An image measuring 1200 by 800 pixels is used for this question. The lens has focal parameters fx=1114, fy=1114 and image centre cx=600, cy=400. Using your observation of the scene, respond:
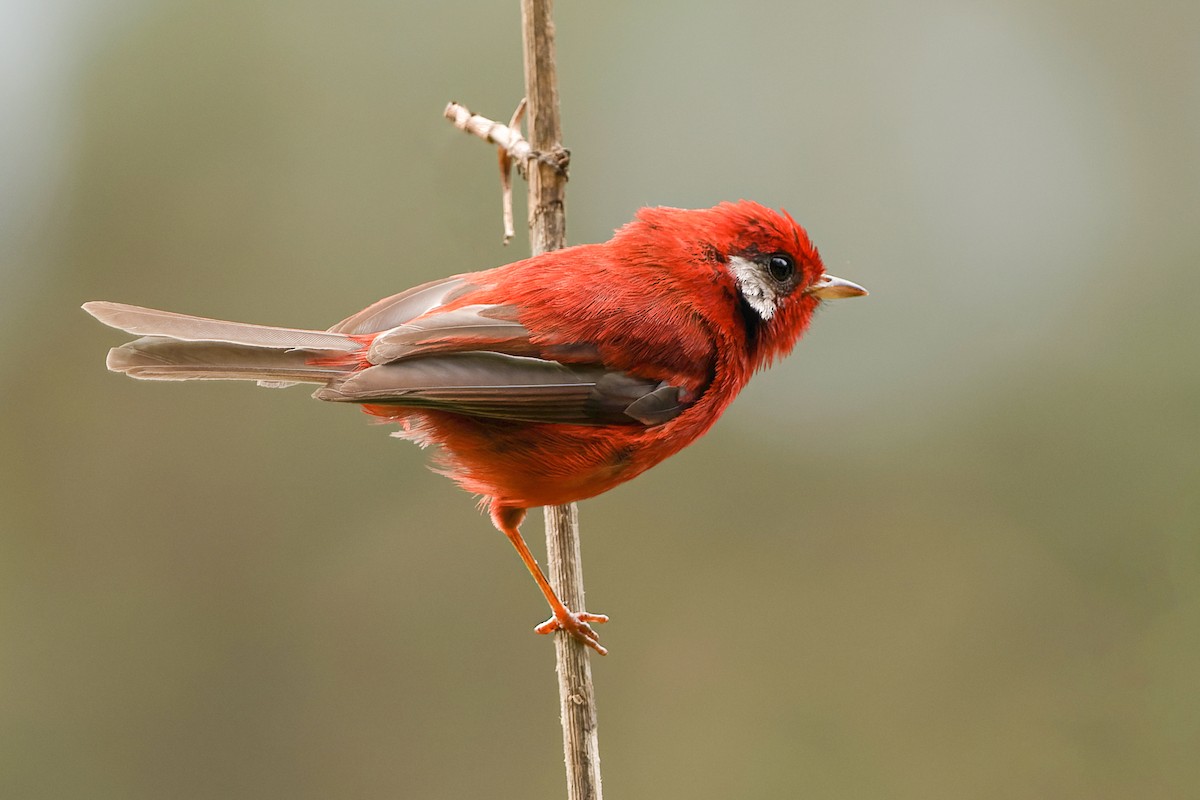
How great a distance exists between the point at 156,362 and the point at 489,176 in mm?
4340

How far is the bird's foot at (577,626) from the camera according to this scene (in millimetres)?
3773

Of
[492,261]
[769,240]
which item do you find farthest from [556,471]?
[492,261]

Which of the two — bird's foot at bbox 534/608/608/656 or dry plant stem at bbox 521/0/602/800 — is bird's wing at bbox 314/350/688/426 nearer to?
dry plant stem at bbox 521/0/602/800

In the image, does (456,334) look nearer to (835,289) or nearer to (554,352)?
(554,352)

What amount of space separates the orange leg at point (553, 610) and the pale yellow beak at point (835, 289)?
1.33m

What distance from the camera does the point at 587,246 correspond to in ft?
12.3

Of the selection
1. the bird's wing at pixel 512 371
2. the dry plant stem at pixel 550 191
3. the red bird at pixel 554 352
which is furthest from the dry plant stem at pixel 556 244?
the bird's wing at pixel 512 371

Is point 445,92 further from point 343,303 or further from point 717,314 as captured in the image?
point 717,314

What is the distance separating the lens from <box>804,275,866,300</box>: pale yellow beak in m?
4.01

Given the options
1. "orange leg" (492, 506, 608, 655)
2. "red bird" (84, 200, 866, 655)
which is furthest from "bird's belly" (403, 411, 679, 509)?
"orange leg" (492, 506, 608, 655)

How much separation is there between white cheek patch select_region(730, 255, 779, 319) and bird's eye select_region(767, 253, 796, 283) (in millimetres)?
35


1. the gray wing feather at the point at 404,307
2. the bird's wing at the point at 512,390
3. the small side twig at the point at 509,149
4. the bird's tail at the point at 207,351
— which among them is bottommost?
the bird's wing at the point at 512,390

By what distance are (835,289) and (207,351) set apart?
2156 mm

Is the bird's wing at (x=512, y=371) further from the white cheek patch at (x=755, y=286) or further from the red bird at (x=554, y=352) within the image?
the white cheek patch at (x=755, y=286)
